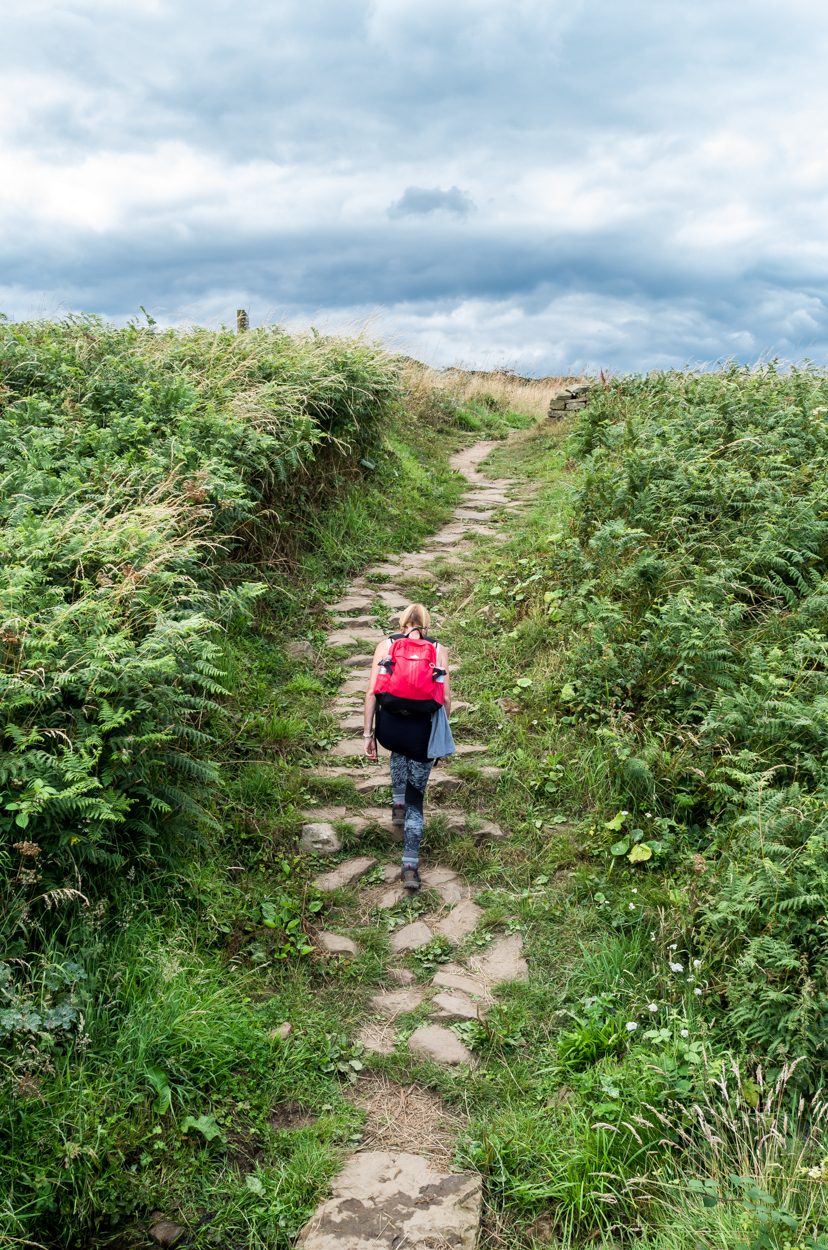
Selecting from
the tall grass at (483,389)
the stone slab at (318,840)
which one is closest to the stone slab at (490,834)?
the stone slab at (318,840)

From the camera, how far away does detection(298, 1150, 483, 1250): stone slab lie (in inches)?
128

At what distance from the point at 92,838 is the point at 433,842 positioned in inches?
111

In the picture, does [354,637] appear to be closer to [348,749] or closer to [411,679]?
[348,749]

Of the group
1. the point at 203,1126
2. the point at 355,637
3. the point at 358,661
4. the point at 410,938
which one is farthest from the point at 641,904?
the point at 355,637

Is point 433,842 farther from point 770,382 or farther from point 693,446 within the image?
point 770,382

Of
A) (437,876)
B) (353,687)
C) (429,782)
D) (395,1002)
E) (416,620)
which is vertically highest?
(416,620)

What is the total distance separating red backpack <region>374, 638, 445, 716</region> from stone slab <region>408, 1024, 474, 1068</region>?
206 centimetres

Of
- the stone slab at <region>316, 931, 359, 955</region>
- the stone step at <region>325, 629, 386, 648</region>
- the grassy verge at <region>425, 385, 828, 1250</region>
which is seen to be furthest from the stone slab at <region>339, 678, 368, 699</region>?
the stone slab at <region>316, 931, 359, 955</region>

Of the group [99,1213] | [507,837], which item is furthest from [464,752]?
[99,1213]

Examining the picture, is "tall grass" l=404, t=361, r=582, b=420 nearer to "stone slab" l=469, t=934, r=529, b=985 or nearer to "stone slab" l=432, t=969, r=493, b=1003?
"stone slab" l=469, t=934, r=529, b=985

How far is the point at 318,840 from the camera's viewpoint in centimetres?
578

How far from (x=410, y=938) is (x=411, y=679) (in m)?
1.75

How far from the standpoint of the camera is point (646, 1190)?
3.30 metres

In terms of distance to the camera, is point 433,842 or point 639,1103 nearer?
point 639,1103
